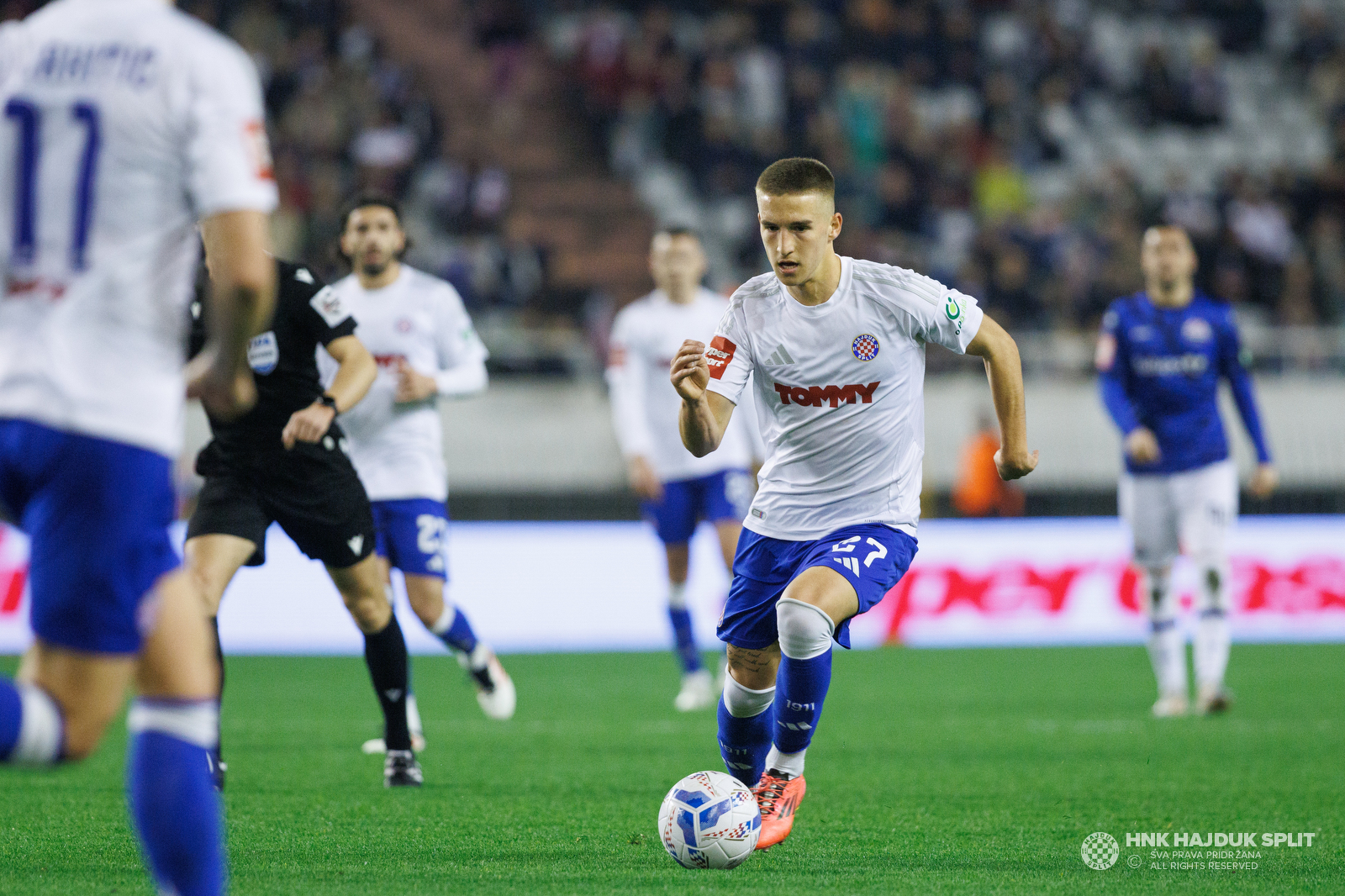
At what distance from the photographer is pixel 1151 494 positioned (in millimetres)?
9305

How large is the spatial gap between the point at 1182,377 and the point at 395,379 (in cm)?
452

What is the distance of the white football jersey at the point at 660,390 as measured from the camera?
9.64 meters

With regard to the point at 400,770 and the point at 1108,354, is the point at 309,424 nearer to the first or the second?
the point at 400,770

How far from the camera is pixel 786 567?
5129 millimetres

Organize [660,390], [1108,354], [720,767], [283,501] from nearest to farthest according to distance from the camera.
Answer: [283,501] → [720,767] → [1108,354] → [660,390]

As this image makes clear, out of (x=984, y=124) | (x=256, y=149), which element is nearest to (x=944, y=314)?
(x=256, y=149)

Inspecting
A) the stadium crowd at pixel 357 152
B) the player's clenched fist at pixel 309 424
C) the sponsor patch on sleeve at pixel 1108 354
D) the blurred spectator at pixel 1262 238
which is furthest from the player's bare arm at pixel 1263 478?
the stadium crowd at pixel 357 152

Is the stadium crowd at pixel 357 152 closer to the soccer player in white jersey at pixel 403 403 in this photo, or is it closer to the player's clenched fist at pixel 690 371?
the soccer player in white jersey at pixel 403 403

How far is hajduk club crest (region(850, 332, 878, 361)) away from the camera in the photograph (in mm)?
5156

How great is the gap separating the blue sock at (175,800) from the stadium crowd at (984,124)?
1462cm

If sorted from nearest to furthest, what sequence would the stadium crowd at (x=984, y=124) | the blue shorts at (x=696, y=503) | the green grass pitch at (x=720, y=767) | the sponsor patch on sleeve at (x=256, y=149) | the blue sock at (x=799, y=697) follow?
the sponsor patch on sleeve at (x=256, y=149) → the green grass pitch at (x=720, y=767) → the blue sock at (x=799, y=697) → the blue shorts at (x=696, y=503) → the stadium crowd at (x=984, y=124)

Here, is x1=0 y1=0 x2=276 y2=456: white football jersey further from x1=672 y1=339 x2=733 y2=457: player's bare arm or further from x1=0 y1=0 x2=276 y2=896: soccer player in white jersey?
x1=672 y1=339 x2=733 y2=457: player's bare arm

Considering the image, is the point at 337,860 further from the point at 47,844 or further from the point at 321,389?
the point at 321,389

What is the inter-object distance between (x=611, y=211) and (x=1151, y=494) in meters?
11.6
